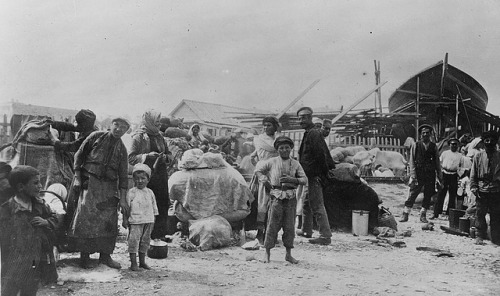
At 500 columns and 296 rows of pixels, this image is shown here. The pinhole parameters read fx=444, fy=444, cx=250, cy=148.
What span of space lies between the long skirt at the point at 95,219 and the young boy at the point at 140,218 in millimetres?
169

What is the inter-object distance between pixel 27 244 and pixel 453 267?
4.47 meters

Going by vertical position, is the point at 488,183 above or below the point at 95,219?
above

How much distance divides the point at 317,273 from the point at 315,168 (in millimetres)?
2034

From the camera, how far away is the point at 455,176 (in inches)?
365

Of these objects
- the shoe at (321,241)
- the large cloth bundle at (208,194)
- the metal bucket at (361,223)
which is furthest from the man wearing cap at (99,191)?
the metal bucket at (361,223)

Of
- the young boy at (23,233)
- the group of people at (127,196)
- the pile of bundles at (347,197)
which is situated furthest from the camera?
the pile of bundles at (347,197)

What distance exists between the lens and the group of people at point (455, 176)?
662 centimetres

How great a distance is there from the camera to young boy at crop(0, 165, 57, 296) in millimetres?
3094

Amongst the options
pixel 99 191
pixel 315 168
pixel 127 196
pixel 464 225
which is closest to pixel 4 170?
pixel 99 191

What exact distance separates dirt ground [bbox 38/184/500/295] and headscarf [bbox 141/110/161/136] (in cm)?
151

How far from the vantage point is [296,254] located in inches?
220

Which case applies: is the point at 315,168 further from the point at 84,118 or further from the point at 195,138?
the point at 195,138

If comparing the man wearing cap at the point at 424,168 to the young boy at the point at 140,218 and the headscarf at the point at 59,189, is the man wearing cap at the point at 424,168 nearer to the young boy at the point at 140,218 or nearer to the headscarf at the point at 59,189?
the young boy at the point at 140,218

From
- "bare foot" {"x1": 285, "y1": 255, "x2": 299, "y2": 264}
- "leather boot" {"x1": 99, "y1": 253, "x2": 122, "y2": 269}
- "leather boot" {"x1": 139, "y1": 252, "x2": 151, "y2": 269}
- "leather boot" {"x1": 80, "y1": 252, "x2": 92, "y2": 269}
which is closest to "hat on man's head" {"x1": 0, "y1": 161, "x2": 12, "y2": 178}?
"leather boot" {"x1": 80, "y1": 252, "x2": 92, "y2": 269}
